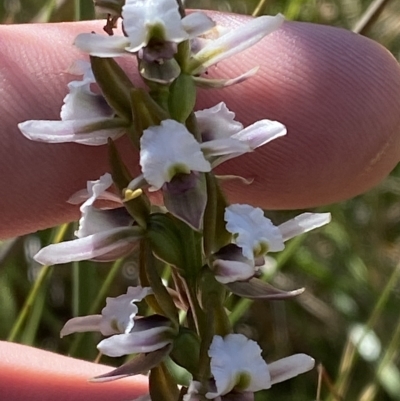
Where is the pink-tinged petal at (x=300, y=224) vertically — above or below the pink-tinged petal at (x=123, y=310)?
above

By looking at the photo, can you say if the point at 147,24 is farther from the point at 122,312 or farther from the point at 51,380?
the point at 51,380

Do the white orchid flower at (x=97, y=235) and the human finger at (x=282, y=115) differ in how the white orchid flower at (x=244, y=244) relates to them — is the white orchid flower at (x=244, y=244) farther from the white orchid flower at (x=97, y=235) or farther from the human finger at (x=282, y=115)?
the human finger at (x=282, y=115)

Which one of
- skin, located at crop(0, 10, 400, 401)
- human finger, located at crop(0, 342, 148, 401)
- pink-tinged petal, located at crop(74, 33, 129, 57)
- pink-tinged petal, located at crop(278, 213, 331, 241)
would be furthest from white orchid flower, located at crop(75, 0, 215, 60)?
human finger, located at crop(0, 342, 148, 401)

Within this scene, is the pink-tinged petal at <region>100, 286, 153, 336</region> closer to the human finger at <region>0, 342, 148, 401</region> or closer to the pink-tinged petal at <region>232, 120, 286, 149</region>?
the pink-tinged petal at <region>232, 120, 286, 149</region>

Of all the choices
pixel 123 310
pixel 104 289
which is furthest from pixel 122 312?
pixel 104 289

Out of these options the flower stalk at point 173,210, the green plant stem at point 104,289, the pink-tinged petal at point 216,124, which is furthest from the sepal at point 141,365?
the green plant stem at point 104,289

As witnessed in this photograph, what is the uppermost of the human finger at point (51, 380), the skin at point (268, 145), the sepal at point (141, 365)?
the sepal at point (141, 365)
